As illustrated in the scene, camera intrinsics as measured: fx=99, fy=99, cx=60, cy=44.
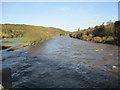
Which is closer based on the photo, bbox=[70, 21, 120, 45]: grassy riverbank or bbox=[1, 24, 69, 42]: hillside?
bbox=[70, 21, 120, 45]: grassy riverbank

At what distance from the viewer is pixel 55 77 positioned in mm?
10055

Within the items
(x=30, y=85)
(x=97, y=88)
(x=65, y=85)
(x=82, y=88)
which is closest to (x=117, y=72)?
(x=97, y=88)

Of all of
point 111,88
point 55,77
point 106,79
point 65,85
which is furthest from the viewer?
point 55,77

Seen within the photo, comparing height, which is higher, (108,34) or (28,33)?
(28,33)

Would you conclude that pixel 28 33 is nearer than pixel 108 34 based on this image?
No

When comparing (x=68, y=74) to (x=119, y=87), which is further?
(x=68, y=74)

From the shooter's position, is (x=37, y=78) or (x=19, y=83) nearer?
(x=19, y=83)

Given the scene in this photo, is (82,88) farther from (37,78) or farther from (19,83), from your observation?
(19,83)

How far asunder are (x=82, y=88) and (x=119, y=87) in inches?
119

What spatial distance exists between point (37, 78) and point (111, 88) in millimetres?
6700

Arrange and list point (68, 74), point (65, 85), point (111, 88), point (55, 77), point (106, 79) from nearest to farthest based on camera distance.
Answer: point (111, 88) → point (65, 85) → point (106, 79) → point (55, 77) → point (68, 74)

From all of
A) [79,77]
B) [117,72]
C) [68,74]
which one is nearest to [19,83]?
[68,74]

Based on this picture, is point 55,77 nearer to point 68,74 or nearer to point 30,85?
point 68,74

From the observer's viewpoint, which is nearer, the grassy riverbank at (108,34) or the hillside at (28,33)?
the grassy riverbank at (108,34)
